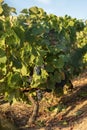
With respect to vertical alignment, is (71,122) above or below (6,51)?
below

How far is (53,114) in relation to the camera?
10867 millimetres

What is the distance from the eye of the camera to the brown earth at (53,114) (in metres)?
9.73

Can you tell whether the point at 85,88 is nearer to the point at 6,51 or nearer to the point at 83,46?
the point at 83,46

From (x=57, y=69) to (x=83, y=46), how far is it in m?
4.01

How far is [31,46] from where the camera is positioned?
25.8ft

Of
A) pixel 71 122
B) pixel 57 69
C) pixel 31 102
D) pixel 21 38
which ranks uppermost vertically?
pixel 21 38

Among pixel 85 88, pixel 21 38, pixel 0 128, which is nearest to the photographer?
pixel 21 38

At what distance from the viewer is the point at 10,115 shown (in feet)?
35.7

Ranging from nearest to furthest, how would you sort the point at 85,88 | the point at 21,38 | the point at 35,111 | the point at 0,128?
the point at 21,38, the point at 0,128, the point at 35,111, the point at 85,88

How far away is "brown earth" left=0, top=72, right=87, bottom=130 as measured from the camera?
9.73 m

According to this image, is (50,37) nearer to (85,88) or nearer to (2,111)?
(2,111)

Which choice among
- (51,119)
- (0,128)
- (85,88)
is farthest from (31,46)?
(85,88)

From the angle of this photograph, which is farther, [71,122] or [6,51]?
[71,122]

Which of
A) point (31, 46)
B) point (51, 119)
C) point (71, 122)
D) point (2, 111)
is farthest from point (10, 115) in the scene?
point (31, 46)
